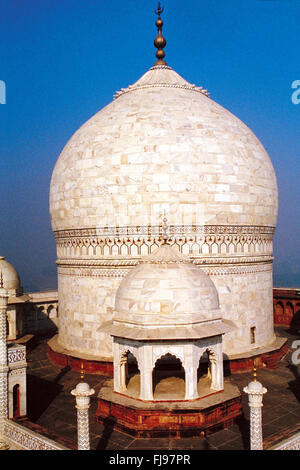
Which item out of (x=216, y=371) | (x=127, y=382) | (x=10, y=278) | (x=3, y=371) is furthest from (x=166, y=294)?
(x=10, y=278)

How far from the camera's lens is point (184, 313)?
9594mm

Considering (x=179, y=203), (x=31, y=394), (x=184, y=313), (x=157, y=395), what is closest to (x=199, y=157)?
(x=179, y=203)

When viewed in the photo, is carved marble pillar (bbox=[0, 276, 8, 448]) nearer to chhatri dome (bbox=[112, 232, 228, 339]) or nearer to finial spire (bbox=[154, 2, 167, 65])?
chhatri dome (bbox=[112, 232, 228, 339])

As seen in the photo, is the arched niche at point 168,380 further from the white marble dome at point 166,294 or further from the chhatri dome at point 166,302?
the white marble dome at point 166,294

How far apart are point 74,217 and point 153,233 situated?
8.69ft

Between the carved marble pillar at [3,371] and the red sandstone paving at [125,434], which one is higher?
the carved marble pillar at [3,371]

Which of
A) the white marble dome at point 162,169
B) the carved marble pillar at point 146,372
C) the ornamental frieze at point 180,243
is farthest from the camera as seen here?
the ornamental frieze at point 180,243

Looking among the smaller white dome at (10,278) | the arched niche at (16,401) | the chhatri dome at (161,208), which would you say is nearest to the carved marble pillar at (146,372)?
the arched niche at (16,401)

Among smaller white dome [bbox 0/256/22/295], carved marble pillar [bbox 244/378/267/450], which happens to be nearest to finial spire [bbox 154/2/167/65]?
smaller white dome [bbox 0/256/22/295]

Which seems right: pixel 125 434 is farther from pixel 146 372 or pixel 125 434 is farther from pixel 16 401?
pixel 16 401

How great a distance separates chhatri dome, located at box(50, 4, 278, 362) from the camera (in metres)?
13.5

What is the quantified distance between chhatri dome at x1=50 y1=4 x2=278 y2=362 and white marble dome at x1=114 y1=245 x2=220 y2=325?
3287 mm

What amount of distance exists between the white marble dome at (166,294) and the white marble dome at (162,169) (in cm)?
335

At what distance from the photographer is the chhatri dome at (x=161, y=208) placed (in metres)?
13.5
